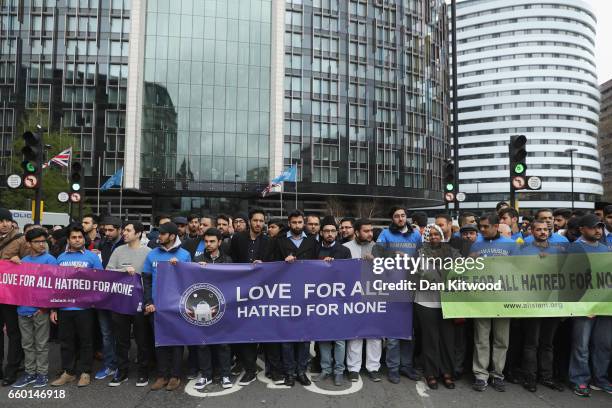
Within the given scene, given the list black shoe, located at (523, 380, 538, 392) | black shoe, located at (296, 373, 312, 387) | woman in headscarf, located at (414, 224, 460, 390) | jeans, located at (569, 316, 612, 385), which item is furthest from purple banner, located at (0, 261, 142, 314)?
jeans, located at (569, 316, 612, 385)

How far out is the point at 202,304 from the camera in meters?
5.54

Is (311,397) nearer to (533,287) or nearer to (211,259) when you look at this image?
(211,259)

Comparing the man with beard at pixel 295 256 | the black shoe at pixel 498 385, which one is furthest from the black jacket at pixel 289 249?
the black shoe at pixel 498 385

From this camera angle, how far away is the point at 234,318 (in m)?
5.56

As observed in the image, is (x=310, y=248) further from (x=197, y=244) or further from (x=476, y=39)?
(x=476, y=39)

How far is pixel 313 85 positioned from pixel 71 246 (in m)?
46.7

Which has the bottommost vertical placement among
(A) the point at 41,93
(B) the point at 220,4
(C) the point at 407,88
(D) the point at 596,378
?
(D) the point at 596,378

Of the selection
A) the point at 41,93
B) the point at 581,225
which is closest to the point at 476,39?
the point at 41,93

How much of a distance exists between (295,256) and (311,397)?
185 centimetres

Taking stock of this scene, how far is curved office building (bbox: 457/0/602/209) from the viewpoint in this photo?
96188 millimetres

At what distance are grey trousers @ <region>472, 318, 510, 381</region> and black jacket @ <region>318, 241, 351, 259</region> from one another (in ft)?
6.52

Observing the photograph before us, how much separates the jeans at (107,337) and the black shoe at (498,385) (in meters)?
5.21

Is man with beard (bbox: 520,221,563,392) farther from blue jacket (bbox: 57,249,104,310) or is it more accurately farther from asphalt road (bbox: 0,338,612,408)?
blue jacket (bbox: 57,249,104,310)

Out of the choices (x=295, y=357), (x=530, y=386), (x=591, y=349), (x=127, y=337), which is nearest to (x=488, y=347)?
(x=530, y=386)
